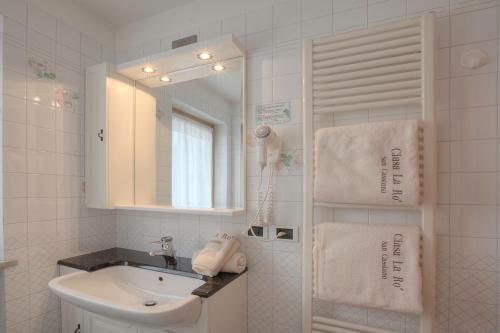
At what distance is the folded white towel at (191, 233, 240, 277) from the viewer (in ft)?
3.94

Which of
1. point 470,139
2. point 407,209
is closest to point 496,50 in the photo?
point 470,139

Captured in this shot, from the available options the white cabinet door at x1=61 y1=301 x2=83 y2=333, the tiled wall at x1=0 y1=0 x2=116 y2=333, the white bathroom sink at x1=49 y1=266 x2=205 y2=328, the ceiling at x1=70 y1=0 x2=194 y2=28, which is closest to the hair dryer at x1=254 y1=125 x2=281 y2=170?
the white bathroom sink at x1=49 y1=266 x2=205 y2=328

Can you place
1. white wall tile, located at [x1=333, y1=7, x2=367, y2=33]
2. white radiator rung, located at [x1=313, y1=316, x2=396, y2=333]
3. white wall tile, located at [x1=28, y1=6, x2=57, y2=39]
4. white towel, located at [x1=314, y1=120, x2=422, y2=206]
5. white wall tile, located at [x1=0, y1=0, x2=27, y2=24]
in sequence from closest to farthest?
white towel, located at [x1=314, y1=120, x2=422, y2=206], white radiator rung, located at [x1=313, y1=316, x2=396, y2=333], white wall tile, located at [x1=333, y1=7, x2=367, y2=33], white wall tile, located at [x1=0, y1=0, x2=27, y2=24], white wall tile, located at [x1=28, y1=6, x2=57, y2=39]

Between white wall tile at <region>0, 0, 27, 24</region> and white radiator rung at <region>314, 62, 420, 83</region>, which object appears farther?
white wall tile at <region>0, 0, 27, 24</region>

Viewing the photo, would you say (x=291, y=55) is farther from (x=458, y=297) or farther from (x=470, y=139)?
(x=458, y=297)

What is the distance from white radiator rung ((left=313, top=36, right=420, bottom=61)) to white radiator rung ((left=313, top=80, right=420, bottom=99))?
0.47ft

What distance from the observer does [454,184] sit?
40.5 inches

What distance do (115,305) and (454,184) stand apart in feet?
4.54

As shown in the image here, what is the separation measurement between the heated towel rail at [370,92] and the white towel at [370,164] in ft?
0.23

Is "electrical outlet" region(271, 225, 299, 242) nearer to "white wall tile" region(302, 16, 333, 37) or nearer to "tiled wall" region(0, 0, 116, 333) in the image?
"white wall tile" region(302, 16, 333, 37)

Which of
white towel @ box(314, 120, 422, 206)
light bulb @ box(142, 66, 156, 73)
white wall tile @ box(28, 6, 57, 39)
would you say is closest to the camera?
white towel @ box(314, 120, 422, 206)

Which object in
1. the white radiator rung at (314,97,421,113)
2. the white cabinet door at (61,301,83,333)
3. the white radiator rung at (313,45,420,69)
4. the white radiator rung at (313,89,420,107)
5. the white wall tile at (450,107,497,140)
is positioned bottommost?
the white cabinet door at (61,301,83,333)

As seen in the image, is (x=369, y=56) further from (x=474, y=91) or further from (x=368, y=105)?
(x=474, y=91)

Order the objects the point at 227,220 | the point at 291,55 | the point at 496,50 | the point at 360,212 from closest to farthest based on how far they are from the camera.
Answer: the point at 496,50 → the point at 360,212 → the point at 291,55 → the point at 227,220
